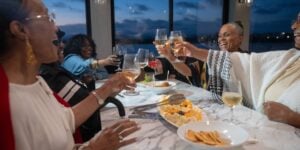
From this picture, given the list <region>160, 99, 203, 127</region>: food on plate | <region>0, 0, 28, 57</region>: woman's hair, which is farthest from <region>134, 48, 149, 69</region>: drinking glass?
<region>0, 0, 28, 57</region>: woman's hair

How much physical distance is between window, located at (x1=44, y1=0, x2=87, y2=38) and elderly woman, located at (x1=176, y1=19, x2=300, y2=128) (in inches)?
136

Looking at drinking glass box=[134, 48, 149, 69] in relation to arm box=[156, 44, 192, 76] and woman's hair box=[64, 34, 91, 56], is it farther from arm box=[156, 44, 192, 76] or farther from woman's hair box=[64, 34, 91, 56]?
woman's hair box=[64, 34, 91, 56]

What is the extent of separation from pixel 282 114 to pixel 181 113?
1.50 ft

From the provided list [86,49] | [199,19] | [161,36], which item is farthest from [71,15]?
[161,36]

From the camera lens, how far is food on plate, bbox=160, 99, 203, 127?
1203mm

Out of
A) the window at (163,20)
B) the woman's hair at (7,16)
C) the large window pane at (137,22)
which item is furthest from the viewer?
the window at (163,20)

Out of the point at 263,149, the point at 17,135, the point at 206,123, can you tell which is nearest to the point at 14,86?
the point at 17,135

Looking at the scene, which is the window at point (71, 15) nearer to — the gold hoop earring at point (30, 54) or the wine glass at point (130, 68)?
the wine glass at point (130, 68)

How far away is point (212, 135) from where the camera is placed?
Result: 1017 mm

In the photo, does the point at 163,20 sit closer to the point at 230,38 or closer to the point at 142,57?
the point at 230,38

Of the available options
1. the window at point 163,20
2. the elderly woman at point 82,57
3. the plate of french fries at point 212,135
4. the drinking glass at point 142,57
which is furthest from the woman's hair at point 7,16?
the window at point 163,20

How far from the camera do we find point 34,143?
808 millimetres

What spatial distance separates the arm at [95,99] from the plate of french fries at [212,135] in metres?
0.42

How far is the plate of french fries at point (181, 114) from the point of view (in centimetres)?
120
